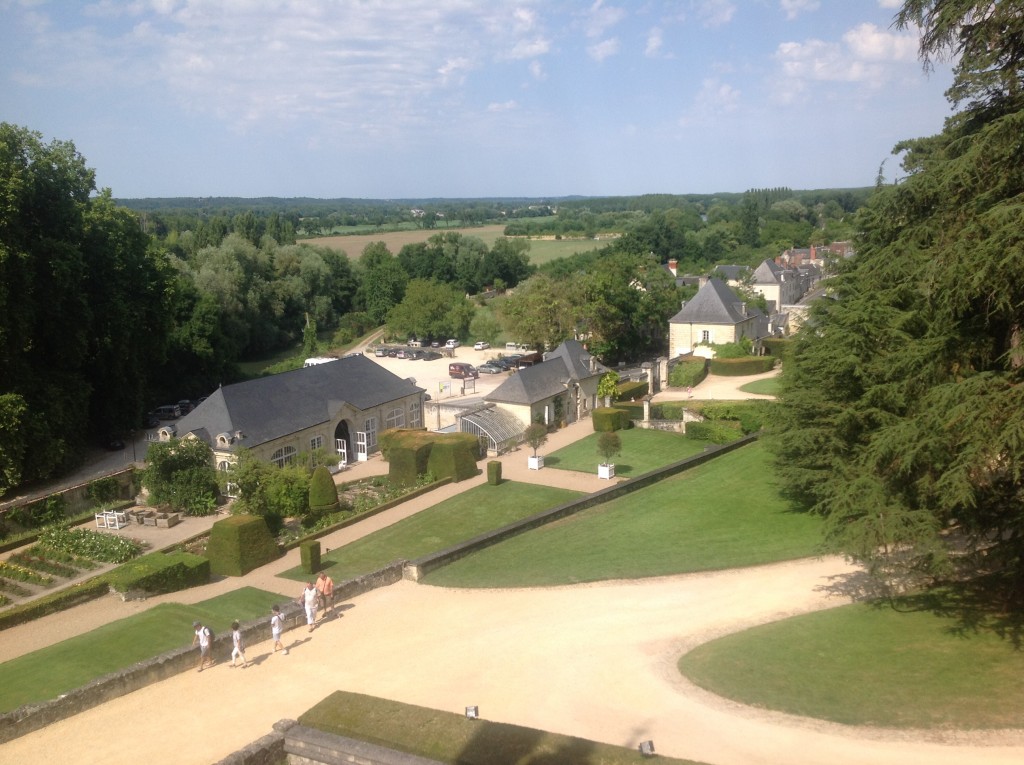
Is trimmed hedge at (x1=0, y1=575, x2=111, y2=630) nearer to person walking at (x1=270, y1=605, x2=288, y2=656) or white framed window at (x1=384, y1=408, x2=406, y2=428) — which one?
person walking at (x1=270, y1=605, x2=288, y2=656)

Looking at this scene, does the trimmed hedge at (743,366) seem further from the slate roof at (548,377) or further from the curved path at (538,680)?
the curved path at (538,680)

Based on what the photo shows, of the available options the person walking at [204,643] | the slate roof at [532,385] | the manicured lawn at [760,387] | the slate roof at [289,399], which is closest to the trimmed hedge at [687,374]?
the manicured lawn at [760,387]

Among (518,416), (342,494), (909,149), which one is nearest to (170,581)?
(342,494)

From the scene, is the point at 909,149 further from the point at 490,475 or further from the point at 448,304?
the point at 448,304

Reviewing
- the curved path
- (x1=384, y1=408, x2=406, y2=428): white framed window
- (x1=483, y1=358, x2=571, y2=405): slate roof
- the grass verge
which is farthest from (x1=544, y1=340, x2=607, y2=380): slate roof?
the grass verge

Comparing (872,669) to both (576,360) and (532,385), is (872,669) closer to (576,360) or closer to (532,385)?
(532,385)
